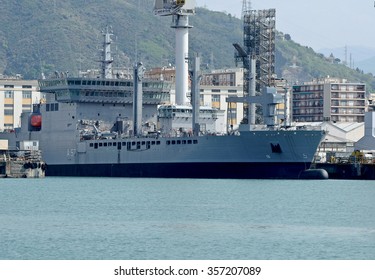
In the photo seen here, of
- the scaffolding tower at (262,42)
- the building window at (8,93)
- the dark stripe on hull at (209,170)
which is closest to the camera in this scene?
the dark stripe on hull at (209,170)

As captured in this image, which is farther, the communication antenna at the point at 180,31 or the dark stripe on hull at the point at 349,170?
the communication antenna at the point at 180,31

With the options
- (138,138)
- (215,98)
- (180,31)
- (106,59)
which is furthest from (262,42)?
(215,98)

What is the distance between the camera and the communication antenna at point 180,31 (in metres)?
114

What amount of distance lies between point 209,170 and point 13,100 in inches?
2554

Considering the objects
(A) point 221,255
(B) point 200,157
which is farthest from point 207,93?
(A) point 221,255

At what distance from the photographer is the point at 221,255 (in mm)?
42531

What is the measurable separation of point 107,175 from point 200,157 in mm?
12792

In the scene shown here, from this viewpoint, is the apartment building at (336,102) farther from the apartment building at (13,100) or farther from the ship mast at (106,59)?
the ship mast at (106,59)

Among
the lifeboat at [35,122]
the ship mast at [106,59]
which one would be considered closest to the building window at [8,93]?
the lifeboat at [35,122]

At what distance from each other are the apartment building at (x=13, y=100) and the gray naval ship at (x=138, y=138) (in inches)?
1478

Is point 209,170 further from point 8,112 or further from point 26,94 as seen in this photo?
point 26,94

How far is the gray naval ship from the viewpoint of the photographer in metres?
97.1

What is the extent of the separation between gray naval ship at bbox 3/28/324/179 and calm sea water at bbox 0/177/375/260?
1080 cm

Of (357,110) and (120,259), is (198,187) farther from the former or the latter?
(357,110)
